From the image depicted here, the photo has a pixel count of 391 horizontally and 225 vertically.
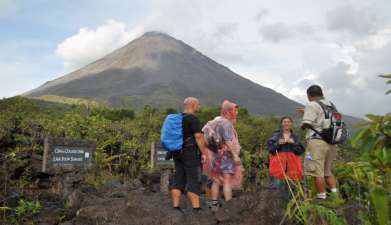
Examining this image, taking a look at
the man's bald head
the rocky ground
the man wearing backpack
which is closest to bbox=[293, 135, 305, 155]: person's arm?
the man wearing backpack

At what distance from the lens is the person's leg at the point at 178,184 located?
166 inches

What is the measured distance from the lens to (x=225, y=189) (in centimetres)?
438

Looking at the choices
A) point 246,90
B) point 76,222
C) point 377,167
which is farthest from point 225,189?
point 246,90

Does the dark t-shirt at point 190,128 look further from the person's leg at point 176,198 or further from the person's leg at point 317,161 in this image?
the person's leg at point 317,161

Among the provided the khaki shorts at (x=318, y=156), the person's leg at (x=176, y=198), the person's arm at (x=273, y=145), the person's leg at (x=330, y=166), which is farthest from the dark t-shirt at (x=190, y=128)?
the person's leg at (x=330, y=166)

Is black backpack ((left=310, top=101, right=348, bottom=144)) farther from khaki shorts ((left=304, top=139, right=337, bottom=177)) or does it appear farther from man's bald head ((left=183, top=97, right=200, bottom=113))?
man's bald head ((left=183, top=97, right=200, bottom=113))

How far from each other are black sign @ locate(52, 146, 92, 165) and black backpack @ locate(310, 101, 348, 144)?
2.67 metres

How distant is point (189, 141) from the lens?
426 centimetres

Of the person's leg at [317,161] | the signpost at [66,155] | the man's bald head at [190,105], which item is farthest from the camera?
the signpost at [66,155]

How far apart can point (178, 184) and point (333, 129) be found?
1630mm

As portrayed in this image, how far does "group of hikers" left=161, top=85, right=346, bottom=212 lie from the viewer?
3.96 m

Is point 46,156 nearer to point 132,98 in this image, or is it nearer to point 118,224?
point 118,224

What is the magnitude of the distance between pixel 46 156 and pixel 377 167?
404cm

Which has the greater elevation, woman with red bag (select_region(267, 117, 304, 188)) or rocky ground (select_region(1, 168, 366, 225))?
woman with red bag (select_region(267, 117, 304, 188))
